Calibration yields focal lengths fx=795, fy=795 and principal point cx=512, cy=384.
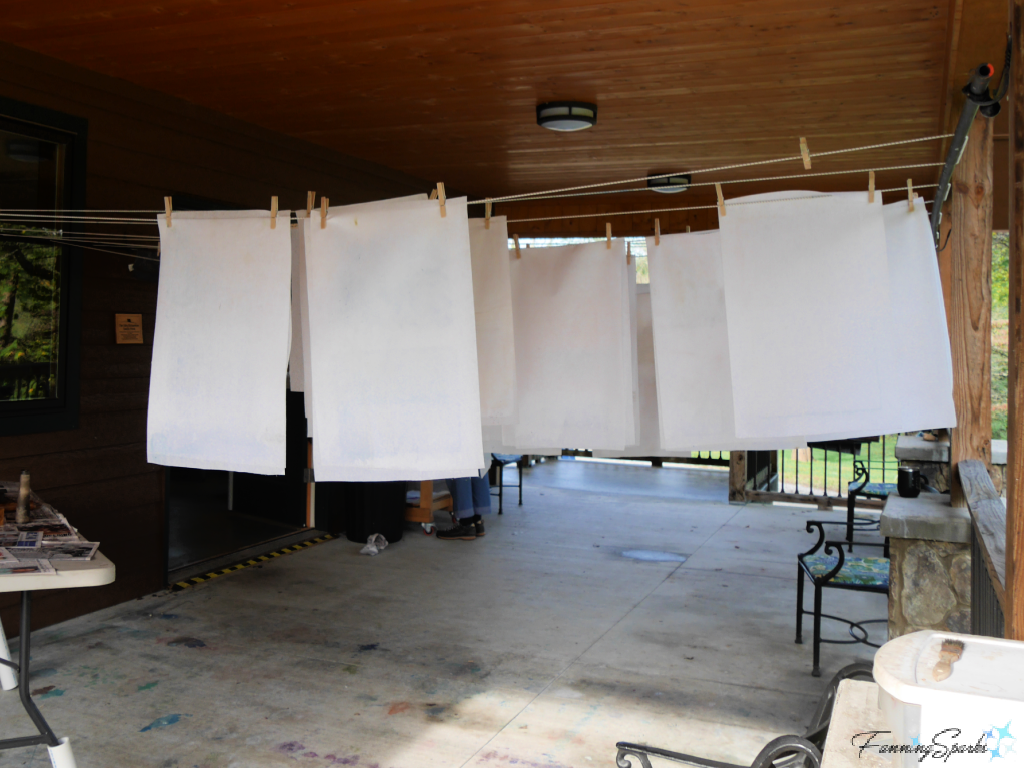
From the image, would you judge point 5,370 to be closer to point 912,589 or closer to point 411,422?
point 411,422

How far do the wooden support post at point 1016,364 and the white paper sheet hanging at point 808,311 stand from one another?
0.63 m

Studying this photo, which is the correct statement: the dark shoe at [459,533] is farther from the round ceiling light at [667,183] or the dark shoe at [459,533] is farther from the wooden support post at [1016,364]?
the wooden support post at [1016,364]

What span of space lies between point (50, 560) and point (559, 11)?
8.69 ft

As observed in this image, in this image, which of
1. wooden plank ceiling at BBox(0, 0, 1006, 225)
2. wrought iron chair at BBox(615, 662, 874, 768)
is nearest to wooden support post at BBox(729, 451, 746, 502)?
wooden plank ceiling at BBox(0, 0, 1006, 225)

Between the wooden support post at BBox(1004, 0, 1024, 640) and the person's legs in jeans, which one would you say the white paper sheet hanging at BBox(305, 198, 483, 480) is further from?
the person's legs in jeans

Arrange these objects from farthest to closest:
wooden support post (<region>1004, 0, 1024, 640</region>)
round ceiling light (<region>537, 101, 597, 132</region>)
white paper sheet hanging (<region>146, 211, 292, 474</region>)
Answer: round ceiling light (<region>537, 101, 597, 132</region>), white paper sheet hanging (<region>146, 211, 292, 474</region>), wooden support post (<region>1004, 0, 1024, 640</region>)

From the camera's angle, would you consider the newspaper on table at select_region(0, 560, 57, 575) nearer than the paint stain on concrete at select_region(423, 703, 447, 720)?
Yes

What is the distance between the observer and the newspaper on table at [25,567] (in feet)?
7.57

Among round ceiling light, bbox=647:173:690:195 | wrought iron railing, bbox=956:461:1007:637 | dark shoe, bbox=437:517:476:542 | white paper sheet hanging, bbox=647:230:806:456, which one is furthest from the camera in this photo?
round ceiling light, bbox=647:173:690:195

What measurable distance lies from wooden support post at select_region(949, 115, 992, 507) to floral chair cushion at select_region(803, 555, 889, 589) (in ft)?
Result: 1.50

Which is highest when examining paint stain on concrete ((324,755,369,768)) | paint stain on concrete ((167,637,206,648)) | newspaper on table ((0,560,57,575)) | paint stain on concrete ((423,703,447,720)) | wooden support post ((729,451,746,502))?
newspaper on table ((0,560,57,575))

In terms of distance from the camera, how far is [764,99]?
14.0 ft

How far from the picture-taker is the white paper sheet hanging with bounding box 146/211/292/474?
245cm

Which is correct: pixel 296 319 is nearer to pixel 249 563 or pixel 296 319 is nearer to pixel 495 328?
pixel 495 328
